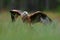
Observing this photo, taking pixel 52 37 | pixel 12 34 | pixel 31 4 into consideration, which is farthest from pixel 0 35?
pixel 31 4

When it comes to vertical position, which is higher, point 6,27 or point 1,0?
point 6,27

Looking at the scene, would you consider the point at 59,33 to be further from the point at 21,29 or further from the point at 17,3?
the point at 17,3

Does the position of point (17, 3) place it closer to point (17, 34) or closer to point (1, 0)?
point (1, 0)

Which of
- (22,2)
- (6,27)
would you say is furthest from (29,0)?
(6,27)

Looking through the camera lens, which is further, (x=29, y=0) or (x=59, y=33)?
(x=29, y=0)

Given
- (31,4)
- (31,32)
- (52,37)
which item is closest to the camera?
(52,37)

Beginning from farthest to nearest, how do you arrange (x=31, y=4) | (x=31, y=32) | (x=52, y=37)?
(x=31, y=4), (x=31, y=32), (x=52, y=37)

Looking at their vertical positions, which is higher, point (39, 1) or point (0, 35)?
point (0, 35)

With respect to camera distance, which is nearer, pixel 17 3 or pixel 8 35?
pixel 8 35
